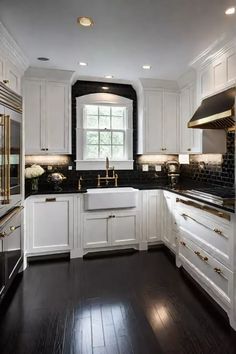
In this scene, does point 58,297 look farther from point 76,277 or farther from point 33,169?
point 33,169

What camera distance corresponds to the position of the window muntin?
12.8 feet

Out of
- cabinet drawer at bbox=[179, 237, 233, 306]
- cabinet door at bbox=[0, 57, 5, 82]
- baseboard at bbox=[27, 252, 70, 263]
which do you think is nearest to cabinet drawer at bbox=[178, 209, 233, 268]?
cabinet drawer at bbox=[179, 237, 233, 306]

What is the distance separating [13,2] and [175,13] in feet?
4.38

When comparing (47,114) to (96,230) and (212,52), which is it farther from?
(212,52)

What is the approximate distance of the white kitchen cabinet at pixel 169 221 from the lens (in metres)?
3.17

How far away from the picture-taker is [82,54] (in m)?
2.85

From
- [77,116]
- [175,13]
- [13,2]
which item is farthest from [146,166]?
[13,2]

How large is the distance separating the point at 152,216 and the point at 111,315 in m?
1.74

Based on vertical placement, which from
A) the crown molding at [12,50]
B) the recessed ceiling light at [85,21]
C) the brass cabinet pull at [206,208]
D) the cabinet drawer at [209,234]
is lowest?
the cabinet drawer at [209,234]

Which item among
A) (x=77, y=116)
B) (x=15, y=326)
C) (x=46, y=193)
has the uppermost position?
(x=77, y=116)

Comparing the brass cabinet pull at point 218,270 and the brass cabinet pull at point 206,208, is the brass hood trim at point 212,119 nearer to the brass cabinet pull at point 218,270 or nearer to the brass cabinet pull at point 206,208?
the brass cabinet pull at point 206,208

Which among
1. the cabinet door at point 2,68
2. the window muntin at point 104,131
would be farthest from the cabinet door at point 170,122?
the cabinet door at point 2,68

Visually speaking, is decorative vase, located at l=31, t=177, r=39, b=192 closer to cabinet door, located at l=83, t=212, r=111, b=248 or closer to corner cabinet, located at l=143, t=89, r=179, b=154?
cabinet door, located at l=83, t=212, r=111, b=248

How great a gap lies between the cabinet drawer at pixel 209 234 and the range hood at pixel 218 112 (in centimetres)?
103
